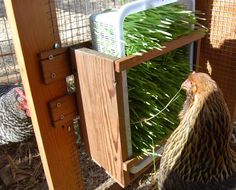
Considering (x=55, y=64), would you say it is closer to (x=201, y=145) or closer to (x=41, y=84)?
(x=41, y=84)

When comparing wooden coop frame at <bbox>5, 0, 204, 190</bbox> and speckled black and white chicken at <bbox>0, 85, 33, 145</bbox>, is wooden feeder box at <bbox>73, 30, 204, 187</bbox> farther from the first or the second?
speckled black and white chicken at <bbox>0, 85, 33, 145</bbox>

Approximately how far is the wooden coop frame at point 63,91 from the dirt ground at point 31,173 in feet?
2.62

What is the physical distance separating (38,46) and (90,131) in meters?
0.45

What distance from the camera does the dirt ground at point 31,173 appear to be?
2260 millimetres

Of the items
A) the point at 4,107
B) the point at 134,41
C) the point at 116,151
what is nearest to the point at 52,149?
the point at 116,151

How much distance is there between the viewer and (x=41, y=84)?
1235 mm

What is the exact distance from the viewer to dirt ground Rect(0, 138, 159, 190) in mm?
2260

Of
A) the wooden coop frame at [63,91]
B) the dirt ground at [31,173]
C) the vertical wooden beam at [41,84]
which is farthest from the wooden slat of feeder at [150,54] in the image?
the dirt ground at [31,173]

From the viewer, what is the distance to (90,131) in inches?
55.7

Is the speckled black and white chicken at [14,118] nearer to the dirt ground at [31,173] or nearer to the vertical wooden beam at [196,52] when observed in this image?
the dirt ground at [31,173]

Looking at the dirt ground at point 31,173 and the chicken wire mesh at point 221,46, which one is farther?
the dirt ground at point 31,173

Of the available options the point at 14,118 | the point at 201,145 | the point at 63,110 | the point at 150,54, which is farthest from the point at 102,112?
the point at 14,118

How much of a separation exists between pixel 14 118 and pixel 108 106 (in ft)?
4.22

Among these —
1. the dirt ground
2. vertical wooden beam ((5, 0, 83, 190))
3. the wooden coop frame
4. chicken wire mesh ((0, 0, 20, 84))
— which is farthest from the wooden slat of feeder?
chicken wire mesh ((0, 0, 20, 84))
